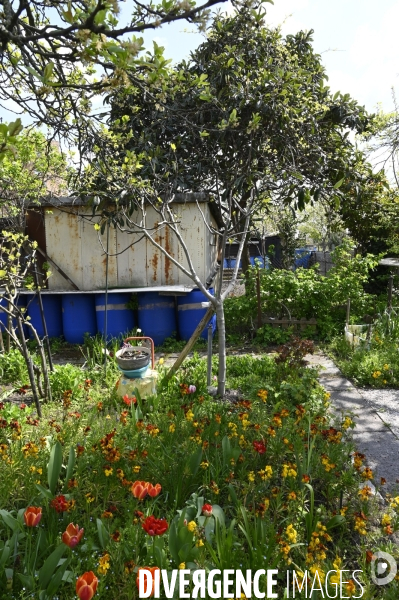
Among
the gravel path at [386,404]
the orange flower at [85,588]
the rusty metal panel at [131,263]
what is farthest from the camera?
the rusty metal panel at [131,263]

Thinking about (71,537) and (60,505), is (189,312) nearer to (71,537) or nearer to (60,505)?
(60,505)

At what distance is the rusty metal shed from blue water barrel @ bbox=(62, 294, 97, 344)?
1.46 ft

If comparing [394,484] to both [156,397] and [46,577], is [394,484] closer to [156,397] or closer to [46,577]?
[156,397]

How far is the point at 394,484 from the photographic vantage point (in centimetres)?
280

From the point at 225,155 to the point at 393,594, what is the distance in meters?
4.37

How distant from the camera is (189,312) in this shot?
7027 millimetres

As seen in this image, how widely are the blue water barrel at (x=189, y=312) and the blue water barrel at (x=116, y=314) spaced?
0.79 m

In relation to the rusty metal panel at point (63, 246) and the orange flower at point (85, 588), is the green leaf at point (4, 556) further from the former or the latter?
the rusty metal panel at point (63, 246)

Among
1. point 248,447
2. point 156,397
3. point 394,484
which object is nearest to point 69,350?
point 156,397

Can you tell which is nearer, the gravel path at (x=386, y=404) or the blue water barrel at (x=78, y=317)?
the gravel path at (x=386, y=404)

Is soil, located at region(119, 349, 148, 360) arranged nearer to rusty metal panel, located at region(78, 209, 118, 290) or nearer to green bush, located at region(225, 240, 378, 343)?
green bush, located at region(225, 240, 378, 343)

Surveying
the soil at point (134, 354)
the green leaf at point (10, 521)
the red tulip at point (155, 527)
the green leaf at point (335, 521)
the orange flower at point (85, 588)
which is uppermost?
the soil at point (134, 354)

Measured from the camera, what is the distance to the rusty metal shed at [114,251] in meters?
7.40

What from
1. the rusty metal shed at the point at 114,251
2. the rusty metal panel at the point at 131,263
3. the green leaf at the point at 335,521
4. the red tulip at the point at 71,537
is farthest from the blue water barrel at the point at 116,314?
the red tulip at the point at 71,537
